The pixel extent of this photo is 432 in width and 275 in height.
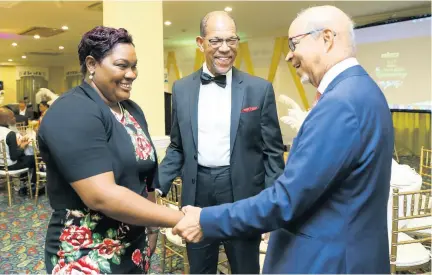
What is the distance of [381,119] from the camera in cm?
112

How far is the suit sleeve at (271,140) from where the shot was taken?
1.99m

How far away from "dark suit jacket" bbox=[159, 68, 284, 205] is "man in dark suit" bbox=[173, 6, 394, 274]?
2.33ft

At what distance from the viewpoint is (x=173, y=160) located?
2143 mm

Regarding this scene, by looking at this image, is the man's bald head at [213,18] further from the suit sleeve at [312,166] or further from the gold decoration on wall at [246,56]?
the gold decoration on wall at [246,56]

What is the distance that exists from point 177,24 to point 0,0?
13.5 feet

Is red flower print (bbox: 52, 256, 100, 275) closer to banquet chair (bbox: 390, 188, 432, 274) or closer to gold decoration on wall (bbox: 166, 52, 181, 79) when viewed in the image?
banquet chair (bbox: 390, 188, 432, 274)

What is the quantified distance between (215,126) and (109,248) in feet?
2.81

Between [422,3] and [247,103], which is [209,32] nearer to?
[247,103]

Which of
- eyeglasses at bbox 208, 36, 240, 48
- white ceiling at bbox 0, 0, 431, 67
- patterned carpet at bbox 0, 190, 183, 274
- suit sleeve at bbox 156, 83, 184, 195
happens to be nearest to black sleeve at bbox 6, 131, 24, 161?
patterned carpet at bbox 0, 190, 183, 274

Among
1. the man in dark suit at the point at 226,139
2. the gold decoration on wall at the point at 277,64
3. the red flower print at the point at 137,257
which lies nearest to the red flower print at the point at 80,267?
the red flower print at the point at 137,257

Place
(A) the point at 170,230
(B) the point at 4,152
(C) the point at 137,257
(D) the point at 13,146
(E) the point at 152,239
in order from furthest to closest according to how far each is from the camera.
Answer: (D) the point at 13,146 → (B) the point at 4,152 → (A) the point at 170,230 → (E) the point at 152,239 → (C) the point at 137,257

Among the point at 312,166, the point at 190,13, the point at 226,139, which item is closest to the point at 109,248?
the point at 312,166

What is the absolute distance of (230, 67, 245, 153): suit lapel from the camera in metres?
1.96

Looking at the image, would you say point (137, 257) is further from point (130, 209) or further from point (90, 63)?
point (90, 63)
